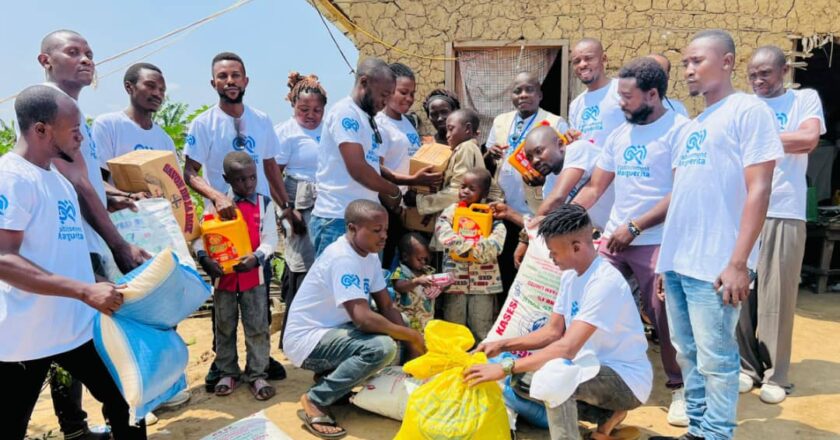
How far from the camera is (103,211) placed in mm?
2785

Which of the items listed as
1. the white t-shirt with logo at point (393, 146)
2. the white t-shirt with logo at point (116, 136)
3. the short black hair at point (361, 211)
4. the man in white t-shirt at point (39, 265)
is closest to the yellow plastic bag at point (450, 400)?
the short black hair at point (361, 211)

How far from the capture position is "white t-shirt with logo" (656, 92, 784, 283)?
2.62 m

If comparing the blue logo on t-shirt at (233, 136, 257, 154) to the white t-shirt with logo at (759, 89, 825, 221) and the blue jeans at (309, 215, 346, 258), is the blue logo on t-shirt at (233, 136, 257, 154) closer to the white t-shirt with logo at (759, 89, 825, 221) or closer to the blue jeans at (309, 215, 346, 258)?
the blue jeans at (309, 215, 346, 258)

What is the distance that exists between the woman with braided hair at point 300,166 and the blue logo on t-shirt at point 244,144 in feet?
1.42

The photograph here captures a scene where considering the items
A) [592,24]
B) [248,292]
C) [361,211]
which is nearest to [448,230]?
[361,211]

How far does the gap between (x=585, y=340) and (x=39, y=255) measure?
7.73 feet

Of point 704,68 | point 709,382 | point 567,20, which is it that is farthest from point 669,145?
point 567,20

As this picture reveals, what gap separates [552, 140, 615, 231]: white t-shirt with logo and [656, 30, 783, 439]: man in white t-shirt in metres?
0.83

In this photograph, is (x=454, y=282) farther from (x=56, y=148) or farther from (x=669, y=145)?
(x=56, y=148)

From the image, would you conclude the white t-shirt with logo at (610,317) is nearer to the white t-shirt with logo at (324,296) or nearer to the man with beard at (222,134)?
the white t-shirt with logo at (324,296)

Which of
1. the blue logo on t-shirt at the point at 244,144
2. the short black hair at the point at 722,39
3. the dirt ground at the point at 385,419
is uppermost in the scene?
the short black hair at the point at 722,39

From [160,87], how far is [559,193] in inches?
101

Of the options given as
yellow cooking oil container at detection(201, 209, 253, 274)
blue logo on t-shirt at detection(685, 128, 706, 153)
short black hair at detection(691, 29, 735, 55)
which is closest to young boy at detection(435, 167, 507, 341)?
yellow cooking oil container at detection(201, 209, 253, 274)

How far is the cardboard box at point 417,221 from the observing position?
427cm
